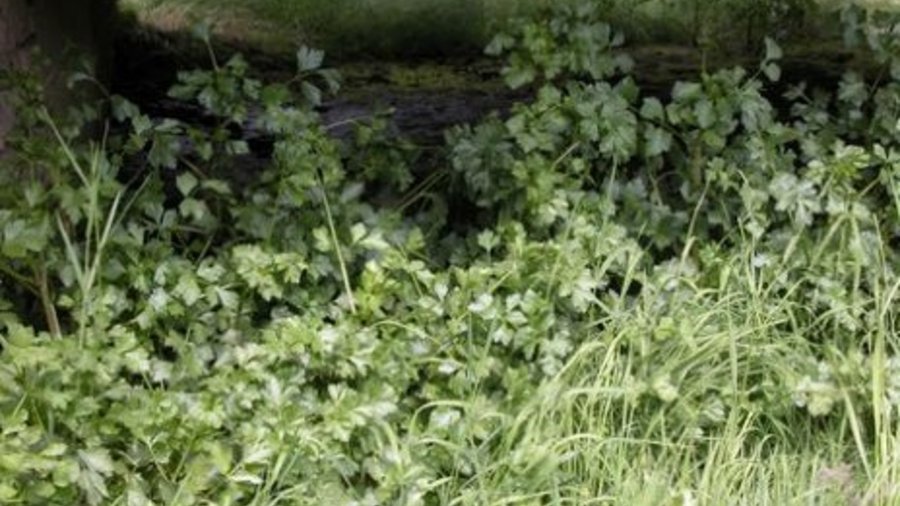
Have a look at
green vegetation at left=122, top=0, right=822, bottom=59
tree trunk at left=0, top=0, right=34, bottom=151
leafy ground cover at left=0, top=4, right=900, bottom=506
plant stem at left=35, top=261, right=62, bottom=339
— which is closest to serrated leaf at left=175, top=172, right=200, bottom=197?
leafy ground cover at left=0, top=4, right=900, bottom=506

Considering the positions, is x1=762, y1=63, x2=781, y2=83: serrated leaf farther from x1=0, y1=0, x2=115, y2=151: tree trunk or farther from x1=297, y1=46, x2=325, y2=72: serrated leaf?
x1=0, y1=0, x2=115, y2=151: tree trunk

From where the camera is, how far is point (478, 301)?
2.94m

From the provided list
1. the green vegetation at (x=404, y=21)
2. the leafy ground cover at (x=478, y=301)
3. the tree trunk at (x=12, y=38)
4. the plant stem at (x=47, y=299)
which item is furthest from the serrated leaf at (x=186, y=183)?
the green vegetation at (x=404, y=21)

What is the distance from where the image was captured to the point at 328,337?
2.77m

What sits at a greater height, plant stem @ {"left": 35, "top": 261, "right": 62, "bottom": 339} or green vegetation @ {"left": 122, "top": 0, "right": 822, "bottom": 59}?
green vegetation @ {"left": 122, "top": 0, "right": 822, "bottom": 59}

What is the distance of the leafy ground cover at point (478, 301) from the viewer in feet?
8.64

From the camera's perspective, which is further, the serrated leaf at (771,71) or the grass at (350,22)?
the grass at (350,22)

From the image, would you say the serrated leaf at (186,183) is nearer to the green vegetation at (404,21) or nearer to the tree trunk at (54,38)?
the tree trunk at (54,38)

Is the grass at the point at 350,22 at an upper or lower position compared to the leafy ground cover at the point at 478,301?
upper

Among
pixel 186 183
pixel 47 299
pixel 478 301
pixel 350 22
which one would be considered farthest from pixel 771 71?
pixel 47 299

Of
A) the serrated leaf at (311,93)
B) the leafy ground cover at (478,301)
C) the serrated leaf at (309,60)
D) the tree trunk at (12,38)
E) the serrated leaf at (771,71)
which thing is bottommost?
the leafy ground cover at (478,301)

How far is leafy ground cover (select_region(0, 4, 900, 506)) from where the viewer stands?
2.63m

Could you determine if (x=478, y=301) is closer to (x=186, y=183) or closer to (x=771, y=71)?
(x=186, y=183)

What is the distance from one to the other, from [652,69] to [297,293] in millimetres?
1891
